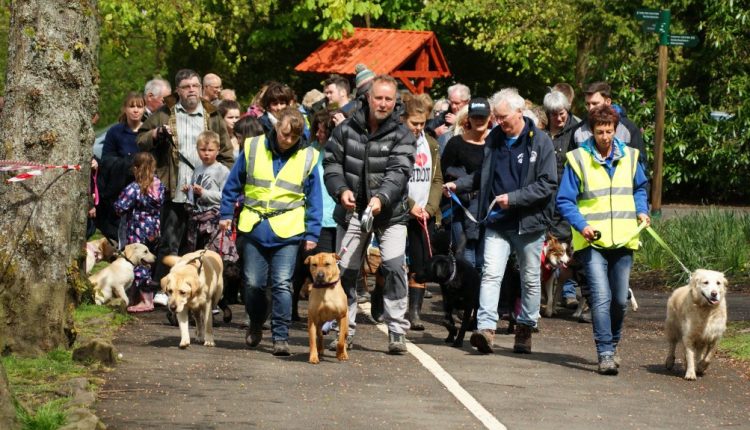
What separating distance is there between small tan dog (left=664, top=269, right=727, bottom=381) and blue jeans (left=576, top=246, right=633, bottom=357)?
48cm

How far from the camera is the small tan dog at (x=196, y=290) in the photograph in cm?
1234

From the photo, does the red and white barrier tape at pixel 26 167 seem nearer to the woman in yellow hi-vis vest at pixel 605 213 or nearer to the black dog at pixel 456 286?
the black dog at pixel 456 286

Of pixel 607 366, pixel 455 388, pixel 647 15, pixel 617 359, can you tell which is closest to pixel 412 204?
pixel 617 359

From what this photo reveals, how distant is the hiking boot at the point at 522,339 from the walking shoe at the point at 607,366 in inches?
42.9

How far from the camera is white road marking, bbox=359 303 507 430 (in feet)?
31.3

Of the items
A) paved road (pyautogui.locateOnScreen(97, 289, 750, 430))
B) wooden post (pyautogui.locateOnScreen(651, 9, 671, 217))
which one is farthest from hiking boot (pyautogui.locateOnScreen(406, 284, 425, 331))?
wooden post (pyautogui.locateOnScreen(651, 9, 671, 217))

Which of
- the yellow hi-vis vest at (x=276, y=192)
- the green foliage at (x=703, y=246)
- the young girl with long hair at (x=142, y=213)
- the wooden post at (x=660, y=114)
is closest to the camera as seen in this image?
the yellow hi-vis vest at (x=276, y=192)

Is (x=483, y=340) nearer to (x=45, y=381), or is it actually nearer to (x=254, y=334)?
Answer: (x=254, y=334)

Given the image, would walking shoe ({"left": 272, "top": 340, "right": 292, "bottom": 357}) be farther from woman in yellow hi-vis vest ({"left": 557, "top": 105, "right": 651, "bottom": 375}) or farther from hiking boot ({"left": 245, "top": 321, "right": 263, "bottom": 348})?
woman in yellow hi-vis vest ({"left": 557, "top": 105, "right": 651, "bottom": 375})

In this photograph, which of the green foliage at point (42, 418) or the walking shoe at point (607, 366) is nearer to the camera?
the green foliage at point (42, 418)

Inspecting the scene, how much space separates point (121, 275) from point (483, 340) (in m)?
4.15

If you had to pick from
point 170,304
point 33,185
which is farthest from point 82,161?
point 170,304

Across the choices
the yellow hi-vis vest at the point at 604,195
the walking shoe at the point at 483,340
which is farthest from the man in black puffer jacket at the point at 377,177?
the yellow hi-vis vest at the point at 604,195

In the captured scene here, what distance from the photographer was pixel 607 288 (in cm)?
1188
